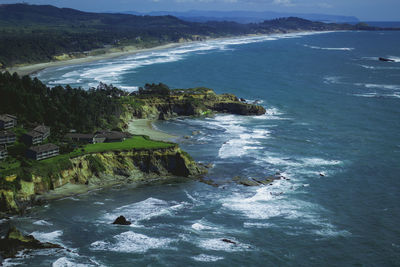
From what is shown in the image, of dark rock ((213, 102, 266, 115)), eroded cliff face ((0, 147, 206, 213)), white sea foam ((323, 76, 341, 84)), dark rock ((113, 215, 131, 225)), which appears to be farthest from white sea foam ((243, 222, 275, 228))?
white sea foam ((323, 76, 341, 84))

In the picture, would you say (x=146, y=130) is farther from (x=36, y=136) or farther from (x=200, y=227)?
(x=200, y=227)

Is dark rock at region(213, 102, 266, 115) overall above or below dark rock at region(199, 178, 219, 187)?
above

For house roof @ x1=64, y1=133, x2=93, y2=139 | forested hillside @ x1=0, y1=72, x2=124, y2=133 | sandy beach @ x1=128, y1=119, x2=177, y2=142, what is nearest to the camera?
house roof @ x1=64, y1=133, x2=93, y2=139

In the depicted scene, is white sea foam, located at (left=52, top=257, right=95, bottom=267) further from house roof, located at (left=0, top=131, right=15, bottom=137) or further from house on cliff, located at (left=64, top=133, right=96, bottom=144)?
house on cliff, located at (left=64, top=133, right=96, bottom=144)

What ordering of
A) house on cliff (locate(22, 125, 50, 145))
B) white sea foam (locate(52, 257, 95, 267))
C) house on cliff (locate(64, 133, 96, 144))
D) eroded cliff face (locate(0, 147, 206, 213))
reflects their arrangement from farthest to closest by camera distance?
house on cliff (locate(64, 133, 96, 144)) < house on cliff (locate(22, 125, 50, 145)) < eroded cliff face (locate(0, 147, 206, 213)) < white sea foam (locate(52, 257, 95, 267))

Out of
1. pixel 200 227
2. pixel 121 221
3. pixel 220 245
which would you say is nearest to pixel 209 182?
pixel 200 227

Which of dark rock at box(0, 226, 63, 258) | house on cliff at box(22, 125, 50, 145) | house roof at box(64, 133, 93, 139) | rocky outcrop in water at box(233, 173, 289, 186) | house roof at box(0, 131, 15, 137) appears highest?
house roof at box(0, 131, 15, 137)

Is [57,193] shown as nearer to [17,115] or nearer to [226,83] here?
[17,115]
